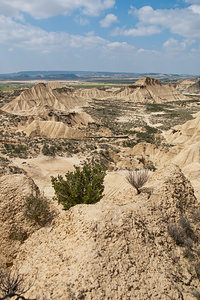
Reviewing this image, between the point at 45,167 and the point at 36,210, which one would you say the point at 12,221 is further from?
the point at 45,167

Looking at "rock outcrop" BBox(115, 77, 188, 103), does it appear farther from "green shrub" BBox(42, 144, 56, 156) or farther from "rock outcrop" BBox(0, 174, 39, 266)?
"rock outcrop" BBox(0, 174, 39, 266)

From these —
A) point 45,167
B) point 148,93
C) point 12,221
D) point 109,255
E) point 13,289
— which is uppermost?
point 109,255

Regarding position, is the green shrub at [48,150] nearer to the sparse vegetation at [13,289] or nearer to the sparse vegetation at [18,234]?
the sparse vegetation at [18,234]

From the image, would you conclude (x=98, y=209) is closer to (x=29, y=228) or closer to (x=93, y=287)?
(x=93, y=287)

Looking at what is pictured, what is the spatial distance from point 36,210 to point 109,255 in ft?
12.7

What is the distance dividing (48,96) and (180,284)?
7466 centimetres

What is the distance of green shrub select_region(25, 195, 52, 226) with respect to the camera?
874 centimetres

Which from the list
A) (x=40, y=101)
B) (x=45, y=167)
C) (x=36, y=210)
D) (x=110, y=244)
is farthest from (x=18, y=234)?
(x=40, y=101)

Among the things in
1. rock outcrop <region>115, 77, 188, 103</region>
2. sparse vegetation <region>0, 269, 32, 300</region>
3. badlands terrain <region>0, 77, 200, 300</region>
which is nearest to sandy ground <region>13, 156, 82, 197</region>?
badlands terrain <region>0, 77, 200, 300</region>

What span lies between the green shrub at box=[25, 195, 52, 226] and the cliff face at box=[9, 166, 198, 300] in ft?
2.21

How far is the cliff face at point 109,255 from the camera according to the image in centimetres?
561

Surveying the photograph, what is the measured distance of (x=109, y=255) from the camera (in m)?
6.12

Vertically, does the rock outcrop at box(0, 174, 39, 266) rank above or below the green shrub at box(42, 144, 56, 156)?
above

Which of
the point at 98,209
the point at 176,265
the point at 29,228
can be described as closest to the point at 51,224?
the point at 29,228
